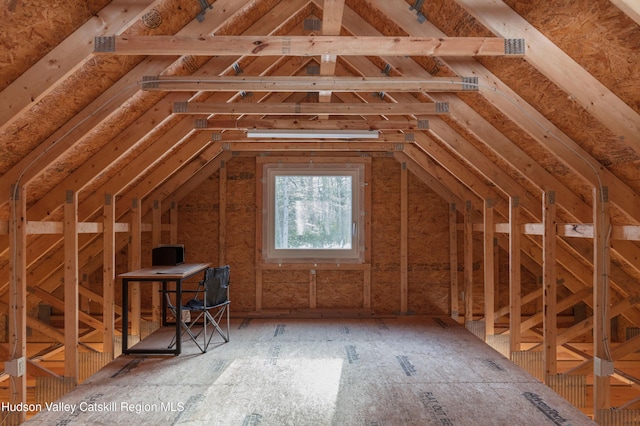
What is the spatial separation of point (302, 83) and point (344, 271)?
14.2 ft

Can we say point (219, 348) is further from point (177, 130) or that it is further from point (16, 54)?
point (16, 54)

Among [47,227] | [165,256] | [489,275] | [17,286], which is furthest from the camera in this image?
[165,256]

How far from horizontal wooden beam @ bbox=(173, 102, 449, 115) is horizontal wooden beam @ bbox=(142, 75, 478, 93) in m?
0.64

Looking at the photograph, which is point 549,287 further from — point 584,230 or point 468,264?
point 468,264

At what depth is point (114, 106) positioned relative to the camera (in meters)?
3.96

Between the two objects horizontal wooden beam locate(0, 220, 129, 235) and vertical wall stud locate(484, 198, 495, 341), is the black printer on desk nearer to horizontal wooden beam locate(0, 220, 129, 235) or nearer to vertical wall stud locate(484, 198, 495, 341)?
horizontal wooden beam locate(0, 220, 129, 235)

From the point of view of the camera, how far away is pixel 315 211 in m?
8.08

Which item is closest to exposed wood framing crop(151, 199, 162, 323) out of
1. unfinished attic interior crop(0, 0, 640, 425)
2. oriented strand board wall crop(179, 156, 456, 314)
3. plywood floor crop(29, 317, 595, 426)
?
unfinished attic interior crop(0, 0, 640, 425)

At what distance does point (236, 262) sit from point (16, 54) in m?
5.31

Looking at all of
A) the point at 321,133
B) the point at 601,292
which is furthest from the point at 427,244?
the point at 601,292

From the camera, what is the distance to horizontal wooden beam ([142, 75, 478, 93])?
13.2ft

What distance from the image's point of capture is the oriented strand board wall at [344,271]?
8094mm

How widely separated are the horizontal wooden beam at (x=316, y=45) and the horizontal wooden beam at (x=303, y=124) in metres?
2.15

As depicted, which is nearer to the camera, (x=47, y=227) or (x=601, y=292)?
(x=601, y=292)
